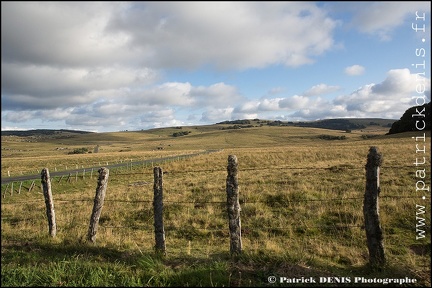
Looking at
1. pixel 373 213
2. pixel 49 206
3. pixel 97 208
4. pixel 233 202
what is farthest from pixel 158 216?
pixel 373 213

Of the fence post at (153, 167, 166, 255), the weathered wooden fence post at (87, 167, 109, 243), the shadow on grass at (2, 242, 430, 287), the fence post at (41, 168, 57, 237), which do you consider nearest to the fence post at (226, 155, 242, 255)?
the shadow on grass at (2, 242, 430, 287)

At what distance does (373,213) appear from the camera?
260 inches

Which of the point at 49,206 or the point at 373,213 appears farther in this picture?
the point at 49,206

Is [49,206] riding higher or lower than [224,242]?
higher

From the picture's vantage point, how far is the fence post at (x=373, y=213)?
21.4ft

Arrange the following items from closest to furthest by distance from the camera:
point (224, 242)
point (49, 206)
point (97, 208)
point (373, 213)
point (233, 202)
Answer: point (373, 213), point (233, 202), point (97, 208), point (224, 242), point (49, 206)

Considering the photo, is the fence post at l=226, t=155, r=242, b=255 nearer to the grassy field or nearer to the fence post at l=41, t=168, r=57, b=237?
the grassy field

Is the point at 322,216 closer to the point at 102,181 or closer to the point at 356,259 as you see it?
the point at 356,259

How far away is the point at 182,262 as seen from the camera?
6.94 metres

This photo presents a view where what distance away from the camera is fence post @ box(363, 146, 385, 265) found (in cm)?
651

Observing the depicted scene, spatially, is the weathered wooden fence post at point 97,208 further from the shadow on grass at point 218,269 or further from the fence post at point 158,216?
the fence post at point 158,216

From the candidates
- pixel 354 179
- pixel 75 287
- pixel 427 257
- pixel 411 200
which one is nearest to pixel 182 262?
pixel 75 287

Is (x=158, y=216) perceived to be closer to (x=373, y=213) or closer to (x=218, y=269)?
(x=218, y=269)

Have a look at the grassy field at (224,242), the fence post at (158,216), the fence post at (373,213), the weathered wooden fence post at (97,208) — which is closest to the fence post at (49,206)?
the grassy field at (224,242)
